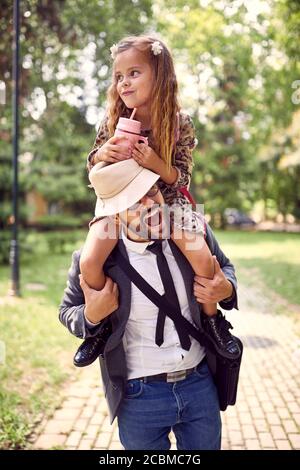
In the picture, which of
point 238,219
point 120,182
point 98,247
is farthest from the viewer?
point 238,219

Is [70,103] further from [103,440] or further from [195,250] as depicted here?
[195,250]

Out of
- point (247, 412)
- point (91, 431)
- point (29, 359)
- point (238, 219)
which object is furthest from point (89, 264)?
point (238, 219)

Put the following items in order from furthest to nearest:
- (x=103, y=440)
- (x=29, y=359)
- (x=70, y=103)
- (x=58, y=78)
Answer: (x=70, y=103) < (x=58, y=78) < (x=29, y=359) < (x=103, y=440)

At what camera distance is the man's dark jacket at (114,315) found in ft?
5.35

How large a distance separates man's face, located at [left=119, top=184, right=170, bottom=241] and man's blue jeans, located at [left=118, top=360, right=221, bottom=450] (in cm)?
57

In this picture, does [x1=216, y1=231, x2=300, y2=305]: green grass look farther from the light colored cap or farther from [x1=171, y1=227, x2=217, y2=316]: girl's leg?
the light colored cap

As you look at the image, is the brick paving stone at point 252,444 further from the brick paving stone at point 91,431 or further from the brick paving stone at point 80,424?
the brick paving stone at point 80,424

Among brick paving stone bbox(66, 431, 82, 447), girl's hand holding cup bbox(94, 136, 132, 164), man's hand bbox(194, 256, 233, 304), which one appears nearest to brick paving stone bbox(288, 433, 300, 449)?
brick paving stone bbox(66, 431, 82, 447)

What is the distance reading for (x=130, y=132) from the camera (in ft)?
4.81

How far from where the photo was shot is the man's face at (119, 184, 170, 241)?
1.51m

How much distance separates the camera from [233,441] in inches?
138

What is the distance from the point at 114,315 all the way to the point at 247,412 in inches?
109
